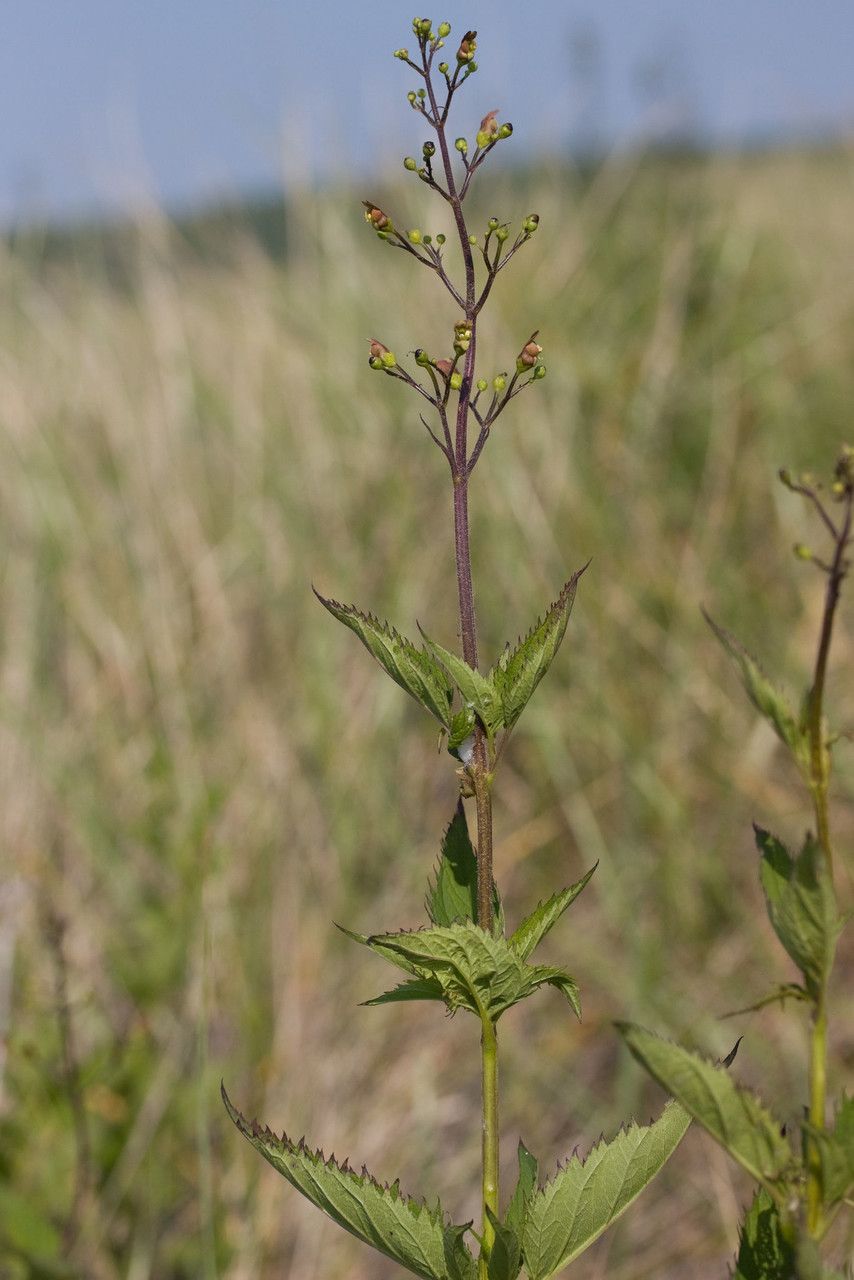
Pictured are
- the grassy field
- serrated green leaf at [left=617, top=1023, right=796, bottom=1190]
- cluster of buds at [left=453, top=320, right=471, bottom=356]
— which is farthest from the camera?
the grassy field

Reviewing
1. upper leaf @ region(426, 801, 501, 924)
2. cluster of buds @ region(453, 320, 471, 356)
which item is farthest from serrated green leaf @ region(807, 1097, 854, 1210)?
cluster of buds @ region(453, 320, 471, 356)

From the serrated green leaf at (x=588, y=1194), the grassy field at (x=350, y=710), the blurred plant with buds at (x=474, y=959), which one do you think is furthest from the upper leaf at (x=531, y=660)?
the grassy field at (x=350, y=710)

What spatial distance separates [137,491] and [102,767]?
0.95 metres

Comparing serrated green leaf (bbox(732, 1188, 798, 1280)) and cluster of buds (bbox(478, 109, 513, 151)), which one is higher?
cluster of buds (bbox(478, 109, 513, 151))

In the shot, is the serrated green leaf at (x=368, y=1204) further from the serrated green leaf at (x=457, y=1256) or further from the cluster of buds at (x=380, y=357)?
the cluster of buds at (x=380, y=357)

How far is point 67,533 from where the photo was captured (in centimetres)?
318

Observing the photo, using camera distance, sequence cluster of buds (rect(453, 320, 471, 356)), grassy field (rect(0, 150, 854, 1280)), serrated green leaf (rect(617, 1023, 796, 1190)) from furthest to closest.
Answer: grassy field (rect(0, 150, 854, 1280))
cluster of buds (rect(453, 320, 471, 356))
serrated green leaf (rect(617, 1023, 796, 1190))

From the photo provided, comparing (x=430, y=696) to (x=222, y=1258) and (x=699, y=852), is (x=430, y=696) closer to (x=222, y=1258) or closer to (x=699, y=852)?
(x=222, y=1258)

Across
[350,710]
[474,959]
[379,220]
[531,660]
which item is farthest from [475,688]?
[350,710]

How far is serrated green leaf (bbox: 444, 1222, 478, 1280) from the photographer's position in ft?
2.06

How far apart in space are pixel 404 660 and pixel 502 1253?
29cm

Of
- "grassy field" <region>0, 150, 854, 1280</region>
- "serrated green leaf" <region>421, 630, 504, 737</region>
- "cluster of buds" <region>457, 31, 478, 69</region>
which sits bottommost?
"grassy field" <region>0, 150, 854, 1280</region>

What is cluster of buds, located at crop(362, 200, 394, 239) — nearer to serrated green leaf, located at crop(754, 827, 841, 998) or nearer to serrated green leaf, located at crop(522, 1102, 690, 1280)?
serrated green leaf, located at crop(754, 827, 841, 998)

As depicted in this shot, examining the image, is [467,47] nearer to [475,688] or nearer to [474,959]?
[475,688]
